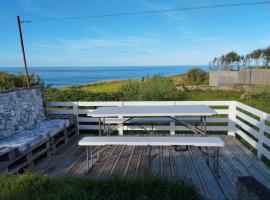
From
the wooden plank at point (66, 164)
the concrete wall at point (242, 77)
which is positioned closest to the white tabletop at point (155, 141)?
the wooden plank at point (66, 164)

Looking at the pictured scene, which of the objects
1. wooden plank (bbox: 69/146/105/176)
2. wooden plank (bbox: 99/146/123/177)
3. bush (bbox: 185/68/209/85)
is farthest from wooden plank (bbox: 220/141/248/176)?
bush (bbox: 185/68/209/85)

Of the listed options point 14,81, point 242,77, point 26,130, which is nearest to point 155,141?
point 26,130

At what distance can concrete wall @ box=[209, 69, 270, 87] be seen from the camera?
15.9 metres

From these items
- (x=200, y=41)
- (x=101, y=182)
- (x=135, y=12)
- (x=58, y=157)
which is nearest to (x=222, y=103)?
(x=58, y=157)

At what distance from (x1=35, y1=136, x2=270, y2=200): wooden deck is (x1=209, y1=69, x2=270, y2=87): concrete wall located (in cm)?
1334

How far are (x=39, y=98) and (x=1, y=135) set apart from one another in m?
1.54

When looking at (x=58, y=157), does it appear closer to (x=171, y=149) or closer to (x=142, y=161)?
(x=142, y=161)

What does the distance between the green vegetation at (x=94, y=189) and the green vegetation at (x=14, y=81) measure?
7351 mm

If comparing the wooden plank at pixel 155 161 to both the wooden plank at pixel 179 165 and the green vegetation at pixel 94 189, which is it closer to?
the wooden plank at pixel 179 165

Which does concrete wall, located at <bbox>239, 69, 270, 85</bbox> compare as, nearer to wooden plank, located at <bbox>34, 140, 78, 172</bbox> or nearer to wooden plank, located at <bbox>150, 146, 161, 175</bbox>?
wooden plank, located at <bbox>150, 146, 161, 175</bbox>

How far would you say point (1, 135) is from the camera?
→ 12.7 ft

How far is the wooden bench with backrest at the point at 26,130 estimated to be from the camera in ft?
11.1

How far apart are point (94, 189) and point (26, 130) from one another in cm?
300

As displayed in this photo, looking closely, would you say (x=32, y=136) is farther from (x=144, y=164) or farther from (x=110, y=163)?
(x=144, y=164)
